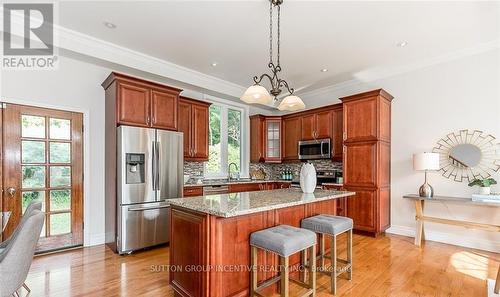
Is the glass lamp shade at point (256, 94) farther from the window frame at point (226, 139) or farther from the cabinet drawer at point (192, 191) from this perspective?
the window frame at point (226, 139)

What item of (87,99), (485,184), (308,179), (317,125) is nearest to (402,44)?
(317,125)

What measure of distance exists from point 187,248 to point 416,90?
4.46 m

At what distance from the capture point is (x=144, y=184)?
3605 millimetres

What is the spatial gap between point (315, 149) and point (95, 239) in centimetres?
425

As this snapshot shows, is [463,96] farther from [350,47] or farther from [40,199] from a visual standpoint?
[40,199]

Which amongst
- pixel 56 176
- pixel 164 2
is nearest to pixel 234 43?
pixel 164 2

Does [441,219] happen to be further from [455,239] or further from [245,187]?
[245,187]

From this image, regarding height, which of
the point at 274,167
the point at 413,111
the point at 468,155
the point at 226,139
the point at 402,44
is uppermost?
the point at 402,44

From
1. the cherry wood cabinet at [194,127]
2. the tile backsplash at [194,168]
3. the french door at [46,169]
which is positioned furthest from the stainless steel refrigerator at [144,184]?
the tile backsplash at [194,168]

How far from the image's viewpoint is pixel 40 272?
284 centimetres

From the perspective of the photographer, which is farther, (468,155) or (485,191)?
(468,155)

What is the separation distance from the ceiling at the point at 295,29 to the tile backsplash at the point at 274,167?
1.95 meters

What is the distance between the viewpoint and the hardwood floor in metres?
2.47

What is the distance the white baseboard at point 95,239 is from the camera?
12.4ft
